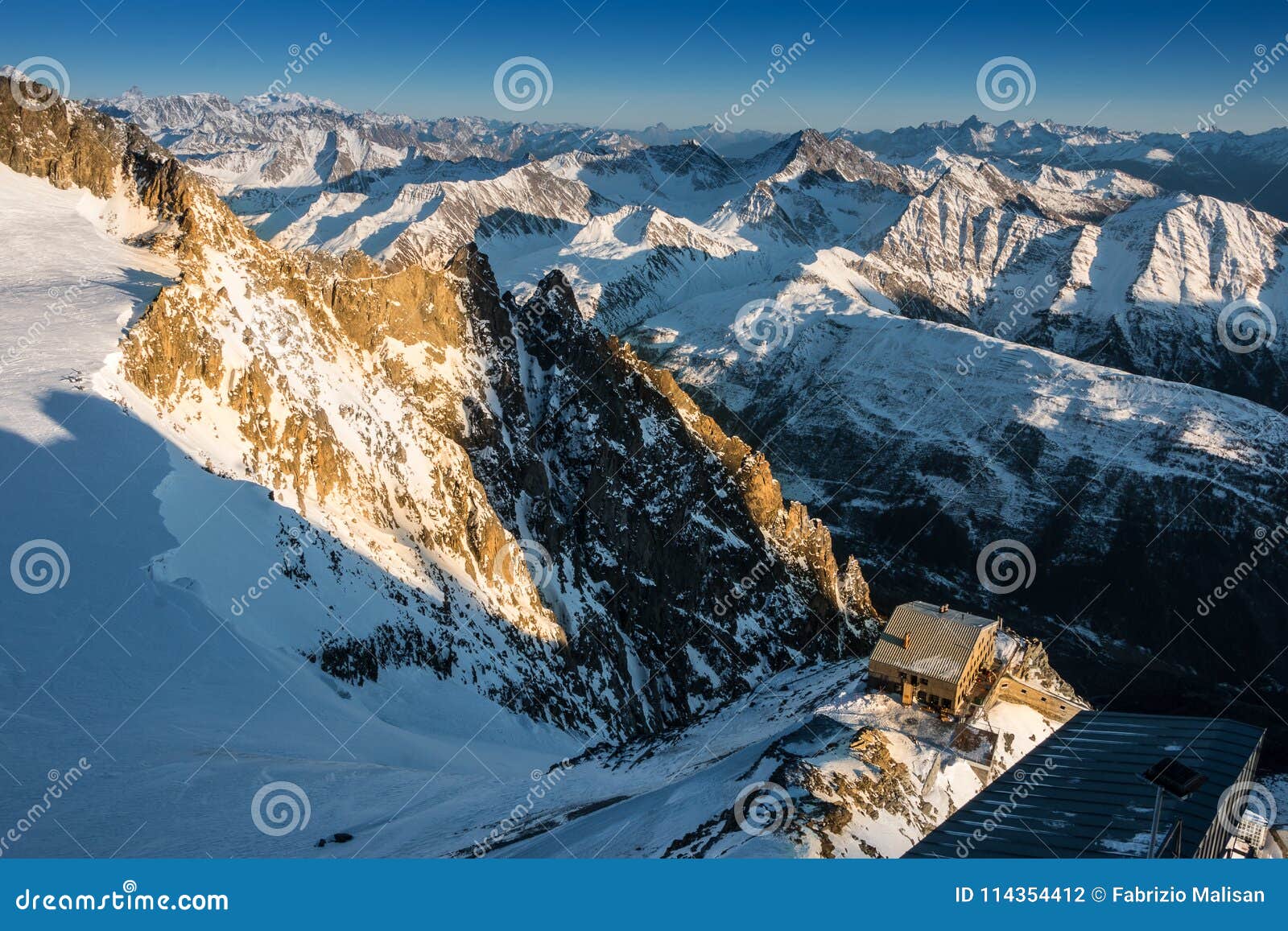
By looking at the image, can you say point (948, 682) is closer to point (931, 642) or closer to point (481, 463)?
point (931, 642)

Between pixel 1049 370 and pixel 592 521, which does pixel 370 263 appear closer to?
pixel 592 521

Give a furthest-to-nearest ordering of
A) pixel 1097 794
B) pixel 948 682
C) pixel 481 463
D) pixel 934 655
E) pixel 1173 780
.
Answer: pixel 481 463
pixel 934 655
pixel 948 682
pixel 1097 794
pixel 1173 780

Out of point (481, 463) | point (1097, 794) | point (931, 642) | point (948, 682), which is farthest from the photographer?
point (481, 463)

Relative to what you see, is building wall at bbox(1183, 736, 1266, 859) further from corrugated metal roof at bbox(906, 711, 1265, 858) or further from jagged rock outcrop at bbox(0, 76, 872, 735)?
jagged rock outcrop at bbox(0, 76, 872, 735)

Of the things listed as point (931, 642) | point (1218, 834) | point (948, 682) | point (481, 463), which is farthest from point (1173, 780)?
point (481, 463)

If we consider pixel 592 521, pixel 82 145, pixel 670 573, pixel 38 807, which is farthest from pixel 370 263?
pixel 38 807
